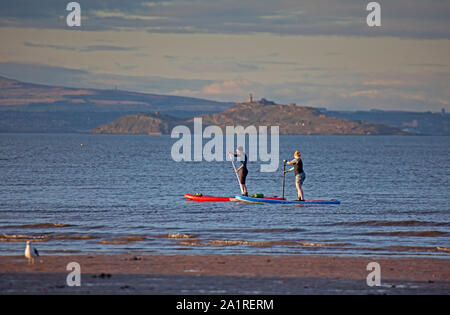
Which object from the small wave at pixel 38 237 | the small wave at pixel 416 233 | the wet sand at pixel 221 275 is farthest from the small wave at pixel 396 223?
the small wave at pixel 38 237

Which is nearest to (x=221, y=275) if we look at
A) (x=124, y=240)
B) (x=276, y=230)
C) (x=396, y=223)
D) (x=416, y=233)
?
(x=124, y=240)

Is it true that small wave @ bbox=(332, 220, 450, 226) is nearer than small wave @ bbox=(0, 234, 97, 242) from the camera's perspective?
No

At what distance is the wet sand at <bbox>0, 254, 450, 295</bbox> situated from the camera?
13648mm

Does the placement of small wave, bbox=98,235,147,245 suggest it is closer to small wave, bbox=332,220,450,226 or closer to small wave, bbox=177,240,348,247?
small wave, bbox=177,240,348,247

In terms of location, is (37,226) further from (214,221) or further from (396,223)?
(396,223)

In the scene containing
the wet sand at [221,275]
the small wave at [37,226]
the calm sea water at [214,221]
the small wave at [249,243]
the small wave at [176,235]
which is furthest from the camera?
the small wave at [37,226]

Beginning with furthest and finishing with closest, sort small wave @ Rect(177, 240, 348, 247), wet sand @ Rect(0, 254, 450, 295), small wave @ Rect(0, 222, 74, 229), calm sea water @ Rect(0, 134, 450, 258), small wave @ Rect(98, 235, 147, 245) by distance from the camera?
small wave @ Rect(0, 222, 74, 229) → small wave @ Rect(98, 235, 147, 245) → small wave @ Rect(177, 240, 348, 247) → calm sea water @ Rect(0, 134, 450, 258) → wet sand @ Rect(0, 254, 450, 295)

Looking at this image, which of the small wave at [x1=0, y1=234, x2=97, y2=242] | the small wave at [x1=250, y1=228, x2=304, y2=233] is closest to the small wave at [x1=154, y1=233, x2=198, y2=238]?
the small wave at [x1=0, y1=234, x2=97, y2=242]

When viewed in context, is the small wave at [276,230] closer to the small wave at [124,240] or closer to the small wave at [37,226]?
the small wave at [124,240]

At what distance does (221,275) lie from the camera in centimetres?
1534

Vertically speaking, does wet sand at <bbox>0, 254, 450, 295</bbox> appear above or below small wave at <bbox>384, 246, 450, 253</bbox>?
below

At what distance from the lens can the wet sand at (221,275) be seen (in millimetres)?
13648
